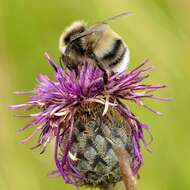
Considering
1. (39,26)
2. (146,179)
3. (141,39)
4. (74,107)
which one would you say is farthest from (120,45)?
(39,26)

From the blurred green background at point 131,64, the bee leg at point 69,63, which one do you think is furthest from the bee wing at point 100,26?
the blurred green background at point 131,64

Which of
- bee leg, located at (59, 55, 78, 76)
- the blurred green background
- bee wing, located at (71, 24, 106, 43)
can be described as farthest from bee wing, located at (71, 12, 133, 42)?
the blurred green background

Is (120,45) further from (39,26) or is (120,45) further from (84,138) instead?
(39,26)

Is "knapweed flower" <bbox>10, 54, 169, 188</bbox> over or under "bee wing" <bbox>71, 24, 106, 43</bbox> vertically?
under

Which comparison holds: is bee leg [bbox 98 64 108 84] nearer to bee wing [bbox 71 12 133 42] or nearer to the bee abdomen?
the bee abdomen

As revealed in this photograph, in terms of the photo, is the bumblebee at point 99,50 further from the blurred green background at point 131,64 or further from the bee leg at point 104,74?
the blurred green background at point 131,64

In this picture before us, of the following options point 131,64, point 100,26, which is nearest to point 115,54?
point 100,26

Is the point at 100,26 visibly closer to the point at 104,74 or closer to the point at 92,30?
the point at 92,30
